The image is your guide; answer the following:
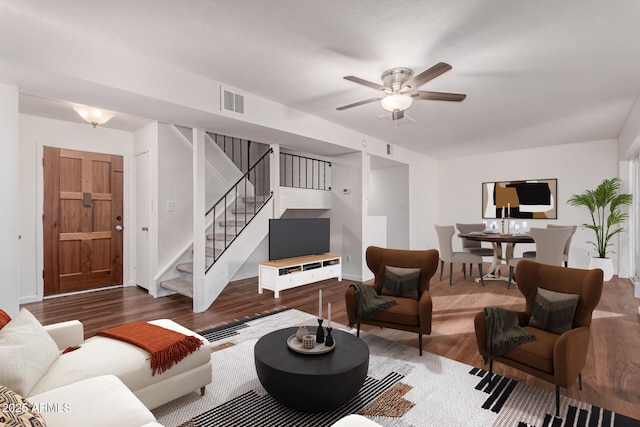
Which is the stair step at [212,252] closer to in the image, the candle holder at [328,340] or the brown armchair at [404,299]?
the brown armchair at [404,299]

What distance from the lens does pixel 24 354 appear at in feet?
5.16

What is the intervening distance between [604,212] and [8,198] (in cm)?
882

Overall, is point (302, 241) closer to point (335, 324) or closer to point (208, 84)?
point (335, 324)

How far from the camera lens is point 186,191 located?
5.09 m

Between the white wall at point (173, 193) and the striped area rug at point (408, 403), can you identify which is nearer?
the striped area rug at point (408, 403)

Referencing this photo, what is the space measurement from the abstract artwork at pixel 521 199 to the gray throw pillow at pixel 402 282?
5.17 metres

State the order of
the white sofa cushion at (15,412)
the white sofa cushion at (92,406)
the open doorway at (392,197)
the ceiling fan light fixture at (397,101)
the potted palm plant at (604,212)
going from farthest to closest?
1. the open doorway at (392,197)
2. the potted palm plant at (604,212)
3. the ceiling fan light fixture at (397,101)
4. the white sofa cushion at (92,406)
5. the white sofa cushion at (15,412)

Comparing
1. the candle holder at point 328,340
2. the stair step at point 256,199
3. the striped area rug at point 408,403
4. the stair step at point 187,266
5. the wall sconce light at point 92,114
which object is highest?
the wall sconce light at point 92,114

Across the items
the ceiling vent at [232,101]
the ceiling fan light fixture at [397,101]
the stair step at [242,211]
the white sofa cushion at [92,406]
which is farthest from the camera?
the stair step at [242,211]

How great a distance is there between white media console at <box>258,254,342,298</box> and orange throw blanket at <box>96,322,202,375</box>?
97.6 inches

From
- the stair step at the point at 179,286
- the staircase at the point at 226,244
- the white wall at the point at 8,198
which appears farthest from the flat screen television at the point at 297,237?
the white wall at the point at 8,198

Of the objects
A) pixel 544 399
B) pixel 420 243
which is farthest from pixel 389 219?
pixel 544 399

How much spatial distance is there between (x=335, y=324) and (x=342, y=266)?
2.56 metres

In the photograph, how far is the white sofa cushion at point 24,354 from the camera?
1.46 metres
